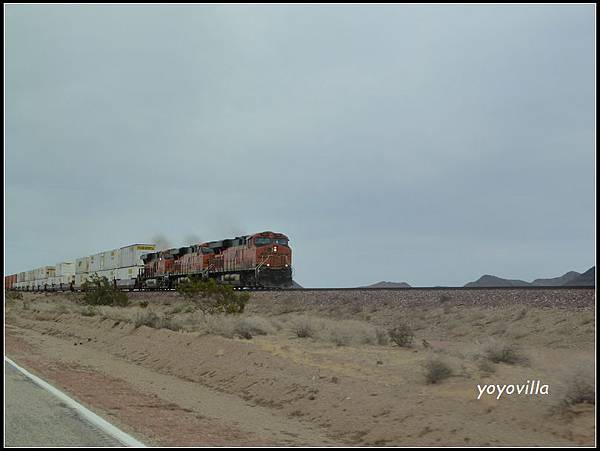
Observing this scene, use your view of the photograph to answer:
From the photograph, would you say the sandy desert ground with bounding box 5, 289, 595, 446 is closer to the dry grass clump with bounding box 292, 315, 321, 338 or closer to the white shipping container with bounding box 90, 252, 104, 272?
the dry grass clump with bounding box 292, 315, 321, 338

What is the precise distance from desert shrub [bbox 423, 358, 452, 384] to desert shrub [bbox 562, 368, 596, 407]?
335 cm

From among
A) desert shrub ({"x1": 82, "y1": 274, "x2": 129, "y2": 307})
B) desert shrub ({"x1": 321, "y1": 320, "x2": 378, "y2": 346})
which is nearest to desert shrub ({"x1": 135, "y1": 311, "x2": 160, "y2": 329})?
desert shrub ({"x1": 321, "y1": 320, "x2": 378, "y2": 346})

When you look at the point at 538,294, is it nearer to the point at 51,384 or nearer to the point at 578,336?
the point at 578,336

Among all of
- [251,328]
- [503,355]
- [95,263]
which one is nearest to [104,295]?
[95,263]

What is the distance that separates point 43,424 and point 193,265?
1738 inches

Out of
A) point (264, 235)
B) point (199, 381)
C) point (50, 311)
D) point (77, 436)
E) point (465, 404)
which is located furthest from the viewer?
point (50, 311)

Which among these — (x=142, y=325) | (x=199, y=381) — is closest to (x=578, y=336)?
(x=199, y=381)

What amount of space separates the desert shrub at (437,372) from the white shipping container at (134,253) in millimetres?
56736

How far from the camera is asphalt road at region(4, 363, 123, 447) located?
8516 mm

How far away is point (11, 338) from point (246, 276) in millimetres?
18756

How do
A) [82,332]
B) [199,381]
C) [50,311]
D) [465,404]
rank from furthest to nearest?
[50,311] → [82,332] → [199,381] → [465,404]

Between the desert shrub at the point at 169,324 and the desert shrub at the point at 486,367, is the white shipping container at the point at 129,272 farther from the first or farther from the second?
the desert shrub at the point at 486,367

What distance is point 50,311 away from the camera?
159 feet

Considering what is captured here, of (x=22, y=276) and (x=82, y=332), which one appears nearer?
(x=82, y=332)
